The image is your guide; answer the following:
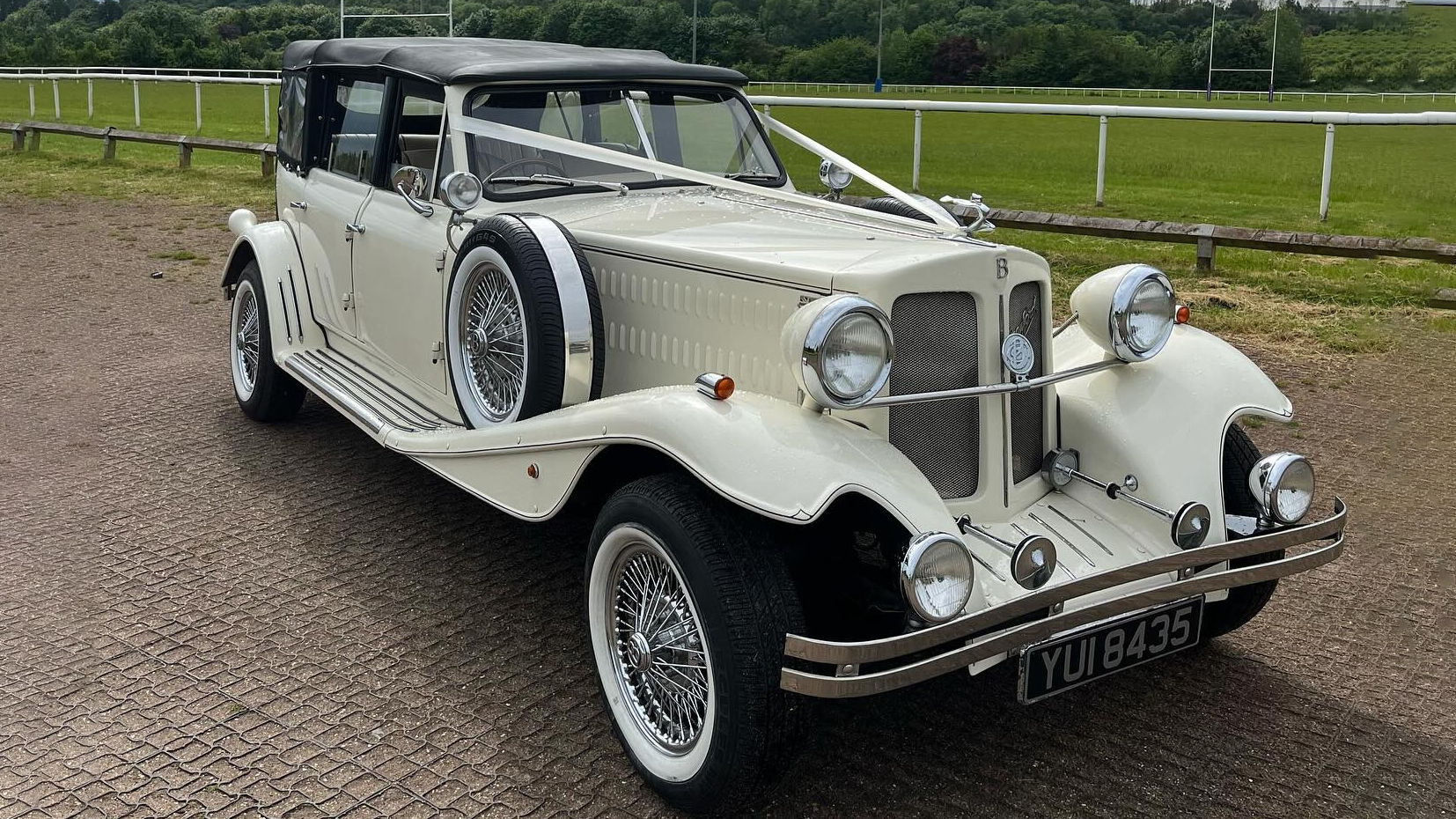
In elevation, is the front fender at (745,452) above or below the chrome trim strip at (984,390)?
below

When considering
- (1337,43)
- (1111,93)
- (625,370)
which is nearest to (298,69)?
(625,370)

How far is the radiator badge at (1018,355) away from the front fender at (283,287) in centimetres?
373

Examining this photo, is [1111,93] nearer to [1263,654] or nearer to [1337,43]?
[1337,43]

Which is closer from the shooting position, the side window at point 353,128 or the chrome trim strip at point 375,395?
the chrome trim strip at point 375,395

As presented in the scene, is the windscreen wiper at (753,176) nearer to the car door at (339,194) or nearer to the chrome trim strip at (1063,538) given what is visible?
the car door at (339,194)

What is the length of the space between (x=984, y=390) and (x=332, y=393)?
10.0 ft

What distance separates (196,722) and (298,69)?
3931 millimetres

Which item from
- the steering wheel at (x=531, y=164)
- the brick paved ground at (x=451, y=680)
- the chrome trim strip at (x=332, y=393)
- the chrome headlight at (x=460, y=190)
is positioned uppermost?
the steering wheel at (x=531, y=164)

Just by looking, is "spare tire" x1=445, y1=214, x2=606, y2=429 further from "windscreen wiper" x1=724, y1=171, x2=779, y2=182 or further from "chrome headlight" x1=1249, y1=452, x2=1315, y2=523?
"chrome headlight" x1=1249, y1=452, x2=1315, y2=523

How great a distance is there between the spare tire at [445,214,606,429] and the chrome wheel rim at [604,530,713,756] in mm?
765

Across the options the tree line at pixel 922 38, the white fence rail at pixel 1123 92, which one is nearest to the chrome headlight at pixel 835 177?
the tree line at pixel 922 38

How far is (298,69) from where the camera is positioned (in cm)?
641

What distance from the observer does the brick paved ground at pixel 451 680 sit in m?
3.31

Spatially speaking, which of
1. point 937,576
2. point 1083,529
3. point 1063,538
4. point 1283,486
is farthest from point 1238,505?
point 937,576
